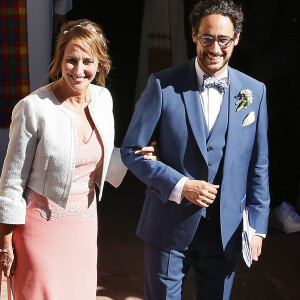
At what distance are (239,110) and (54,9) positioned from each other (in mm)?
2109

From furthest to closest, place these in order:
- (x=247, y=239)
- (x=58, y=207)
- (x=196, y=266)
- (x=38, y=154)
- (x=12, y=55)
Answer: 1. (x=12, y=55)
2. (x=196, y=266)
3. (x=247, y=239)
4. (x=58, y=207)
5. (x=38, y=154)

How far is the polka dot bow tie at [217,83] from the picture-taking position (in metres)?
2.60

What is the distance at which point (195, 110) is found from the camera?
257 cm

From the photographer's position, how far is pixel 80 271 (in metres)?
2.66

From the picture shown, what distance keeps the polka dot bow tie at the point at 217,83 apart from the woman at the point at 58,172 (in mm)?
394

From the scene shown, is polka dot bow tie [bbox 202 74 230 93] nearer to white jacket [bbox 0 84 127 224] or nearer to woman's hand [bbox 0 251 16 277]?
white jacket [bbox 0 84 127 224]

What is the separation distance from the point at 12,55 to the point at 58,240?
6.43 ft

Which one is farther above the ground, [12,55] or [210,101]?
[12,55]

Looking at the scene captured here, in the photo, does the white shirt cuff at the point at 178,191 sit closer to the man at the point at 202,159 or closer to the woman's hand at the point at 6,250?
the man at the point at 202,159

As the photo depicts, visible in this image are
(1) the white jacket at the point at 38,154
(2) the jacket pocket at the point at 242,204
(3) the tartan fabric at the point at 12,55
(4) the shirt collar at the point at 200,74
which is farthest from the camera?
(3) the tartan fabric at the point at 12,55

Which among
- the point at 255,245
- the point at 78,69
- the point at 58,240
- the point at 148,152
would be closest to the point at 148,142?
the point at 148,152

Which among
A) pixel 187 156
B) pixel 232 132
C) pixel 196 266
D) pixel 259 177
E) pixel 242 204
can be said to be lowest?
pixel 196 266

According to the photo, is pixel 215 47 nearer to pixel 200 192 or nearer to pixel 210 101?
pixel 210 101

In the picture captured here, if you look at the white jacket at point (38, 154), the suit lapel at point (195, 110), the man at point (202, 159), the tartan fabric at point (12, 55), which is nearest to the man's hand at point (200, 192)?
the man at point (202, 159)
